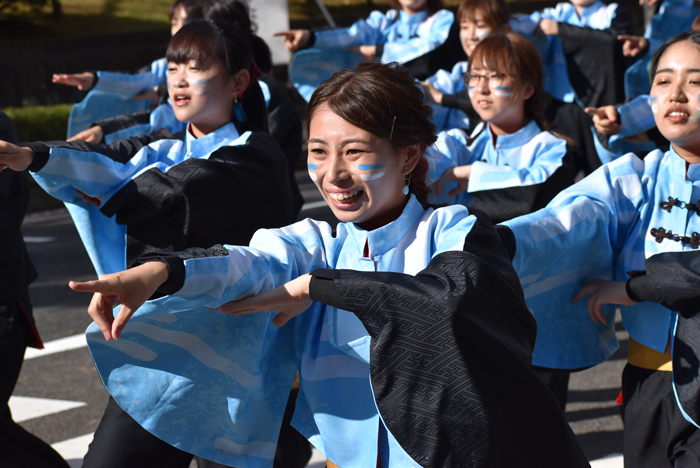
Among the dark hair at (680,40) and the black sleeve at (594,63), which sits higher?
the dark hair at (680,40)

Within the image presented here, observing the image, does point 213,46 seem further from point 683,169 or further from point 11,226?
point 683,169

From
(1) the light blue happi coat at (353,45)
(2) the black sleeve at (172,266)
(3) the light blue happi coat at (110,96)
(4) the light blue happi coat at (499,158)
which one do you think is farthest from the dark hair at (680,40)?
(3) the light blue happi coat at (110,96)

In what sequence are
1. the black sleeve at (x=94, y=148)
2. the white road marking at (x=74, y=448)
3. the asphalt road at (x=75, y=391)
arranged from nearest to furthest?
the black sleeve at (x=94, y=148) → the white road marking at (x=74, y=448) → the asphalt road at (x=75, y=391)

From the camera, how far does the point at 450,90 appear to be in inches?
187

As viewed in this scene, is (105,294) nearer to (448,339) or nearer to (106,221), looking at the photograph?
(448,339)

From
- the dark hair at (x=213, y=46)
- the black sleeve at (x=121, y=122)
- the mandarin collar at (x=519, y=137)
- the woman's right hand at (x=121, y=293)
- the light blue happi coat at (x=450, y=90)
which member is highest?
the woman's right hand at (x=121, y=293)

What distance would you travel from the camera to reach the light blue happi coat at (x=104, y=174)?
272cm

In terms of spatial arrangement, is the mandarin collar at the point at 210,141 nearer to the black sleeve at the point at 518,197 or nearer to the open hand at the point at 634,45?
the black sleeve at the point at 518,197

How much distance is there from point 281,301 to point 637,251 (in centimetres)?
120

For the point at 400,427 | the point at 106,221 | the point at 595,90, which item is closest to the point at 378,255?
the point at 400,427

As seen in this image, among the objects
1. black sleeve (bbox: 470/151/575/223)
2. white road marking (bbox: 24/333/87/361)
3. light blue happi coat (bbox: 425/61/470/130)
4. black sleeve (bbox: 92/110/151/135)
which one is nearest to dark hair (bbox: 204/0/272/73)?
black sleeve (bbox: 92/110/151/135)

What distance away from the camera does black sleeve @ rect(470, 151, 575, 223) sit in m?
3.30

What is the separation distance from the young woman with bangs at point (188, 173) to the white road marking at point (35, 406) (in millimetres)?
1231

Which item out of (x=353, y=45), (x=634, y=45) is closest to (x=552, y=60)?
(x=634, y=45)
